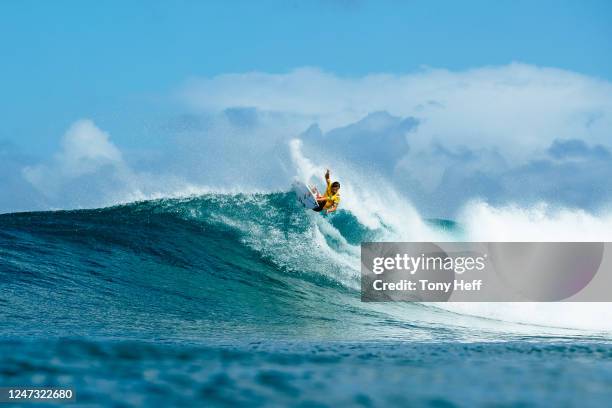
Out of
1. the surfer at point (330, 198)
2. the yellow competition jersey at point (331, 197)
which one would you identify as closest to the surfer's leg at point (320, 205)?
the surfer at point (330, 198)

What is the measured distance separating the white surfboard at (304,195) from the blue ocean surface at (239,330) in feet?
2.22

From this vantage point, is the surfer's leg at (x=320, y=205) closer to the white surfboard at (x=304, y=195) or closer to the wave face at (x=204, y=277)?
the white surfboard at (x=304, y=195)

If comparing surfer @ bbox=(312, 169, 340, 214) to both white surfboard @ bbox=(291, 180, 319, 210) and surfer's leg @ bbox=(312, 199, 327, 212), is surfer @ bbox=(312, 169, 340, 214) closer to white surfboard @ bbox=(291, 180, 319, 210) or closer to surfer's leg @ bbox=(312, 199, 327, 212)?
surfer's leg @ bbox=(312, 199, 327, 212)

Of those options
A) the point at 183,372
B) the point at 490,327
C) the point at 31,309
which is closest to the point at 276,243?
the point at 490,327

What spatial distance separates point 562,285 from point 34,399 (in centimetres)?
1377

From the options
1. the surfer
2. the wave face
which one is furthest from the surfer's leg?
the wave face

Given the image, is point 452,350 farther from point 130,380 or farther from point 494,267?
point 494,267

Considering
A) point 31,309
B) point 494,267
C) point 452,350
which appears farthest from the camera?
point 494,267

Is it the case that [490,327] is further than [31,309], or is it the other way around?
[490,327]

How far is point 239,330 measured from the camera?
8141 mm

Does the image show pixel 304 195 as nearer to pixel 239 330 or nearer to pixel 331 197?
pixel 331 197

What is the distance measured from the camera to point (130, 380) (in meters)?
5.02

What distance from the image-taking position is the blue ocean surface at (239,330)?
4.83 meters

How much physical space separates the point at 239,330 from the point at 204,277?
487 centimetres
